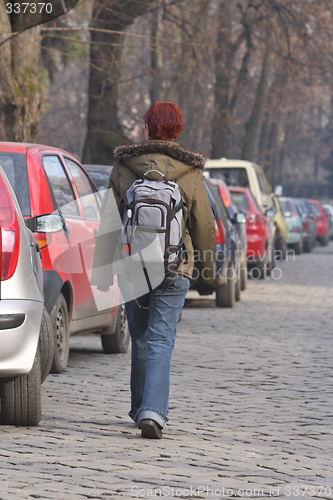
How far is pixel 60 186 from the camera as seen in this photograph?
7.04 metres

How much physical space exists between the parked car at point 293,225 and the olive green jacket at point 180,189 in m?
21.7

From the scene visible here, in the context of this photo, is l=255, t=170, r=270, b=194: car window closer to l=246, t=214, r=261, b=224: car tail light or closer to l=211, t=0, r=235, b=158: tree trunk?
l=246, t=214, r=261, b=224: car tail light

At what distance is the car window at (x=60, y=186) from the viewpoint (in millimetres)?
6793

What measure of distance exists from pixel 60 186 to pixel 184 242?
219 centimetres

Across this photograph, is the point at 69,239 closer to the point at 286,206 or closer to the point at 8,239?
the point at 8,239

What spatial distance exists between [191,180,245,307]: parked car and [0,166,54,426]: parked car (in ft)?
20.6

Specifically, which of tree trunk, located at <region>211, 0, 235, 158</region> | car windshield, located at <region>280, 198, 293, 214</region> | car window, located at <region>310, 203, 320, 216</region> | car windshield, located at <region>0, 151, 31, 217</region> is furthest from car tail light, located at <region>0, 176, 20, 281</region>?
car window, located at <region>310, 203, 320, 216</region>

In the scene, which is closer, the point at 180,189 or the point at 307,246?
the point at 180,189

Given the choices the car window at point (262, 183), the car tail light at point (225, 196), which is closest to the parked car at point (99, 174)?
the car tail light at point (225, 196)

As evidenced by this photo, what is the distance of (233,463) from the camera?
4574 millimetres

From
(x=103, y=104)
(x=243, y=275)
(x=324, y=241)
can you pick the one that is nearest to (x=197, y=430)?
(x=243, y=275)

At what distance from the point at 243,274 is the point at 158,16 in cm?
898

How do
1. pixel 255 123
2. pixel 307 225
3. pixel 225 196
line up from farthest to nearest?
pixel 255 123
pixel 307 225
pixel 225 196

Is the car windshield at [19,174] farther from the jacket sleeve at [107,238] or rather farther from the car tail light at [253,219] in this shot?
the car tail light at [253,219]
